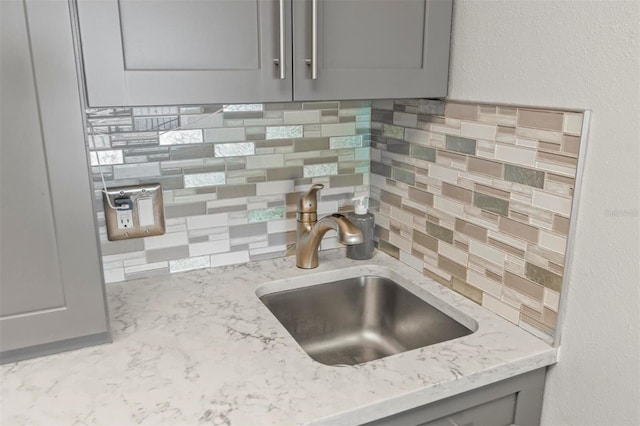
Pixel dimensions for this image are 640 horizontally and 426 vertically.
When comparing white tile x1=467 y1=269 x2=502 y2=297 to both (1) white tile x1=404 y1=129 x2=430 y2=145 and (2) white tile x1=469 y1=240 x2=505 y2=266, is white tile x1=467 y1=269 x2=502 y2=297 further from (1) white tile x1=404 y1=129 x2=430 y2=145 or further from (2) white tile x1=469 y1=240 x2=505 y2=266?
(1) white tile x1=404 y1=129 x2=430 y2=145

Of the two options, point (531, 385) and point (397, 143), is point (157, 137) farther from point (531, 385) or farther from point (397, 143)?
point (531, 385)

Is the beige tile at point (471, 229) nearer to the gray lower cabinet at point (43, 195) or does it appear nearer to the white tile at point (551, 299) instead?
the white tile at point (551, 299)

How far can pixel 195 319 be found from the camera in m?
1.19

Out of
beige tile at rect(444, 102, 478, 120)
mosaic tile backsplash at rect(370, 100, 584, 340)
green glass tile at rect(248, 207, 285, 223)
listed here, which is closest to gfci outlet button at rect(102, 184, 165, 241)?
green glass tile at rect(248, 207, 285, 223)

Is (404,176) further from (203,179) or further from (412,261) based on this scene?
(203,179)

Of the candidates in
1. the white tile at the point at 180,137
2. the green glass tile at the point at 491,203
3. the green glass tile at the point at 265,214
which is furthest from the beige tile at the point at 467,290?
the white tile at the point at 180,137

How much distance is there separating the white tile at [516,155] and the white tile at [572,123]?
0.29 ft

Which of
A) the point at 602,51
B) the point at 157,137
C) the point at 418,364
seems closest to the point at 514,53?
the point at 602,51

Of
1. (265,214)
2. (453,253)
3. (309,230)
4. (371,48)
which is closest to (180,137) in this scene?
(265,214)

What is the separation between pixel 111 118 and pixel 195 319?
1.77ft

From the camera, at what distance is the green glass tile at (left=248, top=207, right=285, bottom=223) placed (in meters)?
1.50

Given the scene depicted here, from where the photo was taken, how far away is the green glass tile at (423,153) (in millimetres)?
1357

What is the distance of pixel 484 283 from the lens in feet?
4.05

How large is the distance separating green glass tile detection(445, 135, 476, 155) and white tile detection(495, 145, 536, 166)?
0.08 metres
